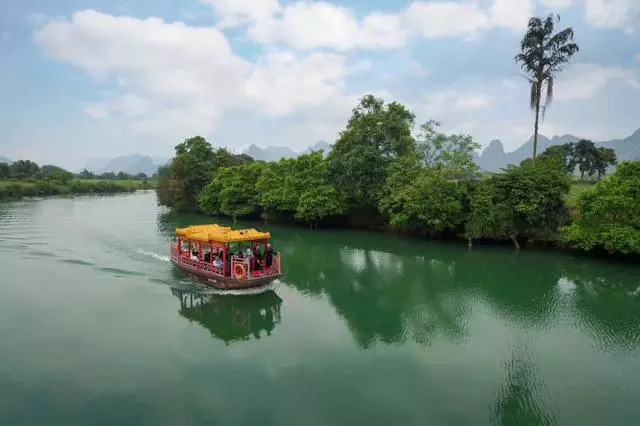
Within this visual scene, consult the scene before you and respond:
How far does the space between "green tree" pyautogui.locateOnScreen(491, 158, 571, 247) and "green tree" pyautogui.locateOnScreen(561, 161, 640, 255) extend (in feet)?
7.37

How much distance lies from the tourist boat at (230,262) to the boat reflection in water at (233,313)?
608 mm

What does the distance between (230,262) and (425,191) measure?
15.5 m

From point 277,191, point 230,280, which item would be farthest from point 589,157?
point 230,280

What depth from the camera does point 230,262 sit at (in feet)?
57.6

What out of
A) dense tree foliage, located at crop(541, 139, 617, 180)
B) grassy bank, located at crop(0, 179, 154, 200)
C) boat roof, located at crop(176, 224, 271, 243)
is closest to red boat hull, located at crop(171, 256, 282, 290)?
boat roof, located at crop(176, 224, 271, 243)

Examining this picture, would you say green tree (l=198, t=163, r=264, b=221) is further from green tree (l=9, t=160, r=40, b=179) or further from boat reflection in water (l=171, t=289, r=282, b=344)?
green tree (l=9, t=160, r=40, b=179)

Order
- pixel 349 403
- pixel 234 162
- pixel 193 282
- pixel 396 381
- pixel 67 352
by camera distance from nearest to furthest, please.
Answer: pixel 349 403, pixel 396 381, pixel 67 352, pixel 193 282, pixel 234 162

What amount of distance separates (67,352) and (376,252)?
17.8 meters

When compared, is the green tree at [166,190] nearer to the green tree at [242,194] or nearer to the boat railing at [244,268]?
the green tree at [242,194]

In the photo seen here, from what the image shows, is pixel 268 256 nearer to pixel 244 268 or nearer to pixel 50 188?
pixel 244 268

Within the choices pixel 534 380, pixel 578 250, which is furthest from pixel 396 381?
pixel 578 250

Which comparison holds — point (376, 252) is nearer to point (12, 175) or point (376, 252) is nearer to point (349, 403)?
point (349, 403)

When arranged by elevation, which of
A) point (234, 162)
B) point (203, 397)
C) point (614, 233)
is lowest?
point (203, 397)

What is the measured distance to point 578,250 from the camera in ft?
83.7
